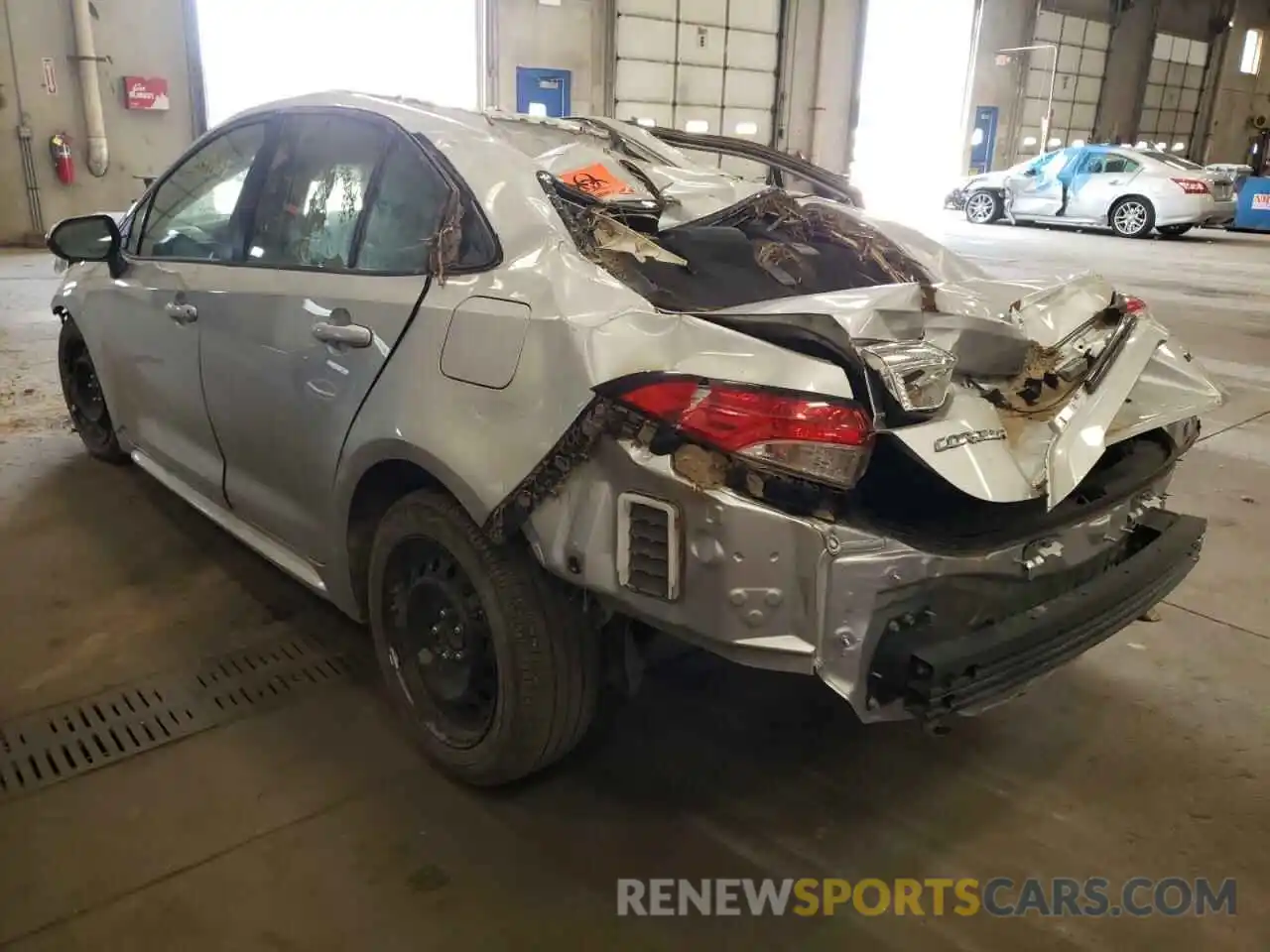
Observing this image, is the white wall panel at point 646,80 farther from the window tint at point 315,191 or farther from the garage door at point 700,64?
the window tint at point 315,191

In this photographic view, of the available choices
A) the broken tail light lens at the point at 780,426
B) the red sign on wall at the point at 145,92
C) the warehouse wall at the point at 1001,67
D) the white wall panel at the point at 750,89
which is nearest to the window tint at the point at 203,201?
the broken tail light lens at the point at 780,426

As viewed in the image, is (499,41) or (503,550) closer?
(503,550)

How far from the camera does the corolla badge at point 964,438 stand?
5.61ft

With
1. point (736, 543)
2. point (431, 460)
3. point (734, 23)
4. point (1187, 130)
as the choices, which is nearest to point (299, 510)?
point (431, 460)

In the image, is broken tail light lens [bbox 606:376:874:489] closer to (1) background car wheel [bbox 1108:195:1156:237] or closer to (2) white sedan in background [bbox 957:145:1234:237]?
(2) white sedan in background [bbox 957:145:1234:237]

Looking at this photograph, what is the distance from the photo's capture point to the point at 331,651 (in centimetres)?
287

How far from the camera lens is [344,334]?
2.26 meters

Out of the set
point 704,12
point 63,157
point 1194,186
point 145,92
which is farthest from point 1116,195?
point 63,157

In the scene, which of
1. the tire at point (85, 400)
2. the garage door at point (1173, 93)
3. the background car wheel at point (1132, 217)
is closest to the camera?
the tire at point (85, 400)

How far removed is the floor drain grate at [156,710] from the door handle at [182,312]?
1024mm

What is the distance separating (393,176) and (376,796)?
148cm

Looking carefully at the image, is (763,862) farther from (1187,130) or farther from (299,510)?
(1187,130)

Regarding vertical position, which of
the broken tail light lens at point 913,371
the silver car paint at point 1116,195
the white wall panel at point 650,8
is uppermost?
the white wall panel at point 650,8

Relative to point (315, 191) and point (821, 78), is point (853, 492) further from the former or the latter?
point (821, 78)
